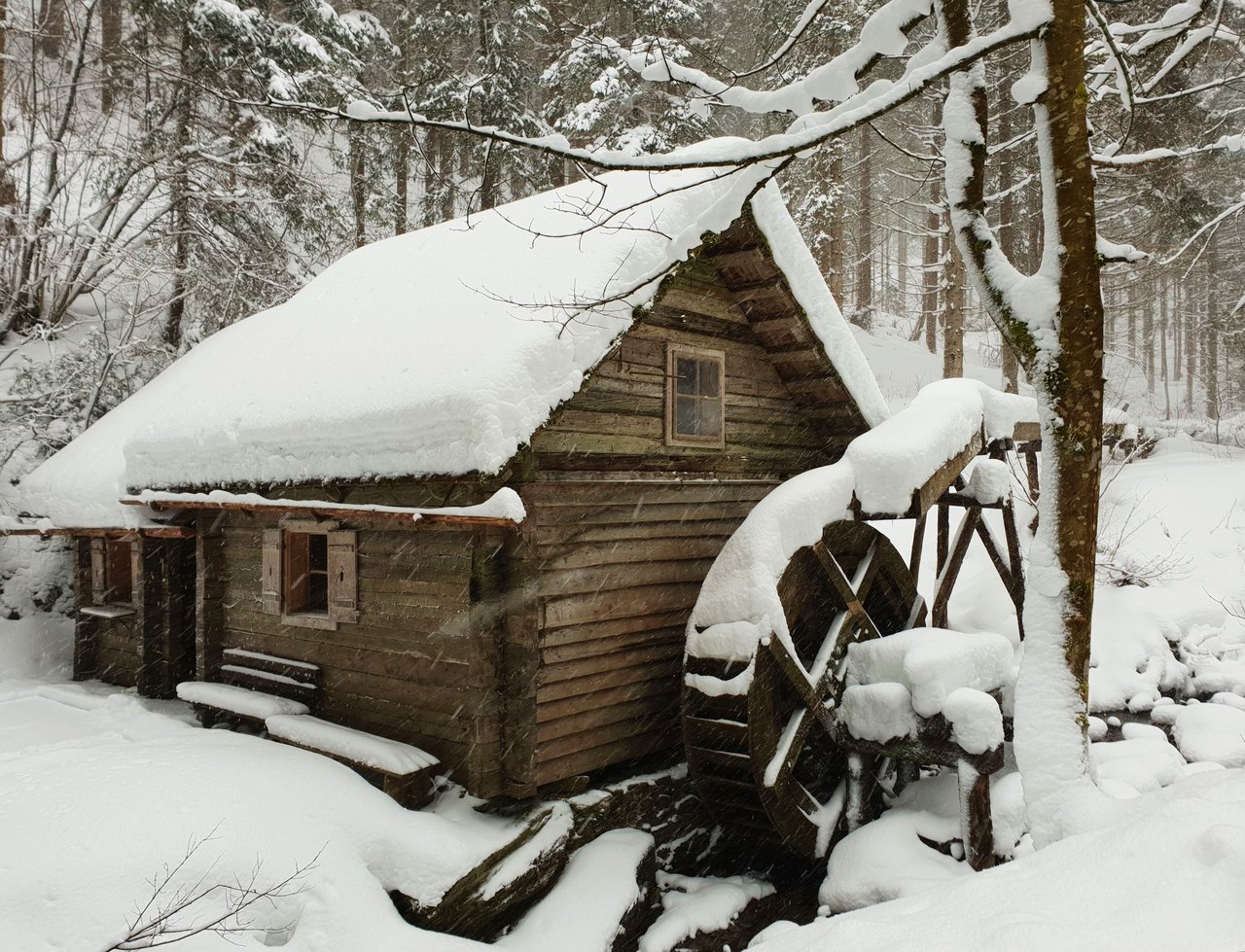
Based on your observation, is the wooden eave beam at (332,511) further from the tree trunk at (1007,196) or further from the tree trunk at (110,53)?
the tree trunk at (1007,196)

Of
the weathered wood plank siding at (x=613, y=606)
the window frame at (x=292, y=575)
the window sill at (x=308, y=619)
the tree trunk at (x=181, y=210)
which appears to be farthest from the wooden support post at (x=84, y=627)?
the weathered wood plank siding at (x=613, y=606)

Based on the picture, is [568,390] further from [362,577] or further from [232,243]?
[232,243]

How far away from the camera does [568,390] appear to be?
18.8 feet

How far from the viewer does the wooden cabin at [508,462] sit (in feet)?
19.3

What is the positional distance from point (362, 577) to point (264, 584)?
4.76 ft

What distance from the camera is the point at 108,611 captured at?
1030 cm

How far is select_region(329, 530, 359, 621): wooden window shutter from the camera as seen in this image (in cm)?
703

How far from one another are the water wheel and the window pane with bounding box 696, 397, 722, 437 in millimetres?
1456

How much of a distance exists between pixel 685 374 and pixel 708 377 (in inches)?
14.1

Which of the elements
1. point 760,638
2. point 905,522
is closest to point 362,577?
point 760,638

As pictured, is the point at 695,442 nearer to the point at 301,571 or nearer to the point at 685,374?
the point at 685,374

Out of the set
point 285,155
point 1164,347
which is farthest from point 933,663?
point 1164,347

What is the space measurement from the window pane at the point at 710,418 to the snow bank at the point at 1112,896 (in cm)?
502

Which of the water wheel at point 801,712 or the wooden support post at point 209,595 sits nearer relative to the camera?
the water wheel at point 801,712
